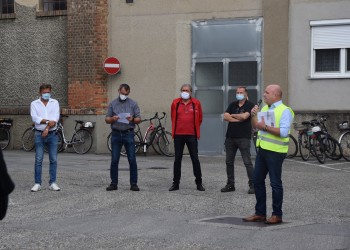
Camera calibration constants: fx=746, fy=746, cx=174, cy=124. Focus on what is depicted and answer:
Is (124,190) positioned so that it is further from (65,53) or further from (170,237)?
(65,53)

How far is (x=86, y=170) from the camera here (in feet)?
53.6

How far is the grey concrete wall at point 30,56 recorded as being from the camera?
76.9 ft

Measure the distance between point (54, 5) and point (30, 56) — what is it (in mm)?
1798

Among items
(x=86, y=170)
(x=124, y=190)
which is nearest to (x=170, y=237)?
(x=124, y=190)

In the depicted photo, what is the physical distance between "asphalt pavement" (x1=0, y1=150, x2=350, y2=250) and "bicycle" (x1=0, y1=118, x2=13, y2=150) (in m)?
7.80

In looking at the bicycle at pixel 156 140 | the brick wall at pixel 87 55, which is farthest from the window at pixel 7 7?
the bicycle at pixel 156 140

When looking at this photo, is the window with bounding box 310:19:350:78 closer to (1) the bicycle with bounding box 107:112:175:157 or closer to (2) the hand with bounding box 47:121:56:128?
(1) the bicycle with bounding box 107:112:175:157

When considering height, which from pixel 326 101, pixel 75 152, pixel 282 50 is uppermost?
pixel 282 50

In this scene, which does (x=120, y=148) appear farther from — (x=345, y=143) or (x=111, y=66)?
(x=111, y=66)

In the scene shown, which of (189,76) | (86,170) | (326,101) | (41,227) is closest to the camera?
(41,227)

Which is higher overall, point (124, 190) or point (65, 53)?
point (65, 53)

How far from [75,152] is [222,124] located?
4.57 metres

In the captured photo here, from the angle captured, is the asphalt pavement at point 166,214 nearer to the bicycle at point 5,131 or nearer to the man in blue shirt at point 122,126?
the man in blue shirt at point 122,126

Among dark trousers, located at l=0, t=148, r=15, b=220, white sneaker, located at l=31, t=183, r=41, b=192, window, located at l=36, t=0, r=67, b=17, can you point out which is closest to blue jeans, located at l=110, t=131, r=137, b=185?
white sneaker, located at l=31, t=183, r=41, b=192
